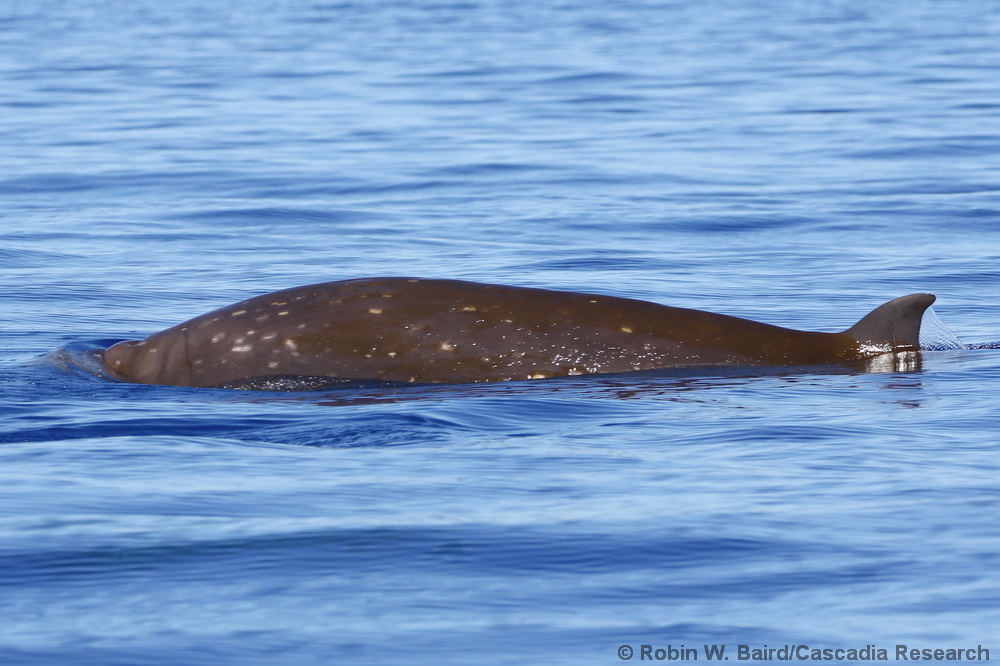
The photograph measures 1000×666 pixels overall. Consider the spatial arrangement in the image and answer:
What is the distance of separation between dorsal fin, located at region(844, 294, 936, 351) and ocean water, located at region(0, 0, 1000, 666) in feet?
0.54

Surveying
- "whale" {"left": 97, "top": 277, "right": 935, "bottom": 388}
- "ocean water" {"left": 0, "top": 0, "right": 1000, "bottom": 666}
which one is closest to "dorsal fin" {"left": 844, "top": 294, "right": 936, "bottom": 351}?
"whale" {"left": 97, "top": 277, "right": 935, "bottom": 388}

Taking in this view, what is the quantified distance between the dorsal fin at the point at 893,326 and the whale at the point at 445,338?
16 mm

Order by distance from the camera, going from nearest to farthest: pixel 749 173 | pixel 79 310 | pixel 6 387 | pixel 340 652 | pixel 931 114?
pixel 340 652 < pixel 6 387 < pixel 79 310 < pixel 749 173 < pixel 931 114

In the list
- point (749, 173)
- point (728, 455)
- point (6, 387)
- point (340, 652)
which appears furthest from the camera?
point (749, 173)

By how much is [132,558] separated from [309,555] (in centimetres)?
56

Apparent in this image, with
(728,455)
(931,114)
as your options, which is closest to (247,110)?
(931,114)

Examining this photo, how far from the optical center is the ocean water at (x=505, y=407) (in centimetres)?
545

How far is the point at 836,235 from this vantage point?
1652 centimetres

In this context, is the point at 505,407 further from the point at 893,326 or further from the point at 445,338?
the point at 893,326

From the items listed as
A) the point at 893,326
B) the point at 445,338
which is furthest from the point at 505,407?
the point at 893,326

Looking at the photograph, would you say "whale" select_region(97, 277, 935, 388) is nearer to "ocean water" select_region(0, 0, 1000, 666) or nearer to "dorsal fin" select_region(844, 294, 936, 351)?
"dorsal fin" select_region(844, 294, 936, 351)

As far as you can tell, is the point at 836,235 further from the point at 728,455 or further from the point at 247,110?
the point at 247,110

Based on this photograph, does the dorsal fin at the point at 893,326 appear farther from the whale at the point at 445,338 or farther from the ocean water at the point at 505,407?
the ocean water at the point at 505,407

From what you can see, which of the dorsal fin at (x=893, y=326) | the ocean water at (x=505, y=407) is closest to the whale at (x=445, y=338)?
the dorsal fin at (x=893, y=326)
